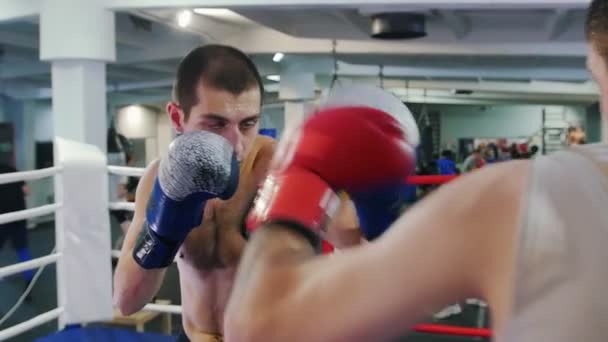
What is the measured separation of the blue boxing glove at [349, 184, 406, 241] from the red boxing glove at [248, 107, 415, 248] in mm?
56

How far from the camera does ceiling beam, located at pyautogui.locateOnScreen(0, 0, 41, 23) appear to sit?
272 cm

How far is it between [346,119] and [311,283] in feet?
0.79

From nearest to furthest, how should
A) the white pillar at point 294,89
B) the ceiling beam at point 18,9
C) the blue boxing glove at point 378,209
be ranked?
the blue boxing glove at point 378,209 → the ceiling beam at point 18,9 → the white pillar at point 294,89

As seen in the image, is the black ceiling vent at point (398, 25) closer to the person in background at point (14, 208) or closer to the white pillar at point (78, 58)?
the white pillar at point (78, 58)

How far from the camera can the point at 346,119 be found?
682 millimetres

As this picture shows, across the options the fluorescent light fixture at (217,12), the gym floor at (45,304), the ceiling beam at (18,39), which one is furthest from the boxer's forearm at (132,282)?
the ceiling beam at (18,39)

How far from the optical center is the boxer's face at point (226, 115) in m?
1.25

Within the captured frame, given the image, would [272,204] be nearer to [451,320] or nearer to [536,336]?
[536,336]

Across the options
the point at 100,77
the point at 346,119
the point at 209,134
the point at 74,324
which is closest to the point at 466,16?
the point at 100,77

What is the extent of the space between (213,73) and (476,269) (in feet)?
2.99

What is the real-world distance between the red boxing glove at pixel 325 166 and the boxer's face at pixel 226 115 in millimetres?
563

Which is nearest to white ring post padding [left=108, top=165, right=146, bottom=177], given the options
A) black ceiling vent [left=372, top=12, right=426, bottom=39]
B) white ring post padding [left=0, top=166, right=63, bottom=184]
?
white ring post padding [left=0, top=166, right=63, bottom=184]

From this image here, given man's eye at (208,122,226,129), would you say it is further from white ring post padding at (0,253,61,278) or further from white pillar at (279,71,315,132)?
white pillar at (279,71,315,132)

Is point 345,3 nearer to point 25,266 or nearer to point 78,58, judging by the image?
point 78,58
